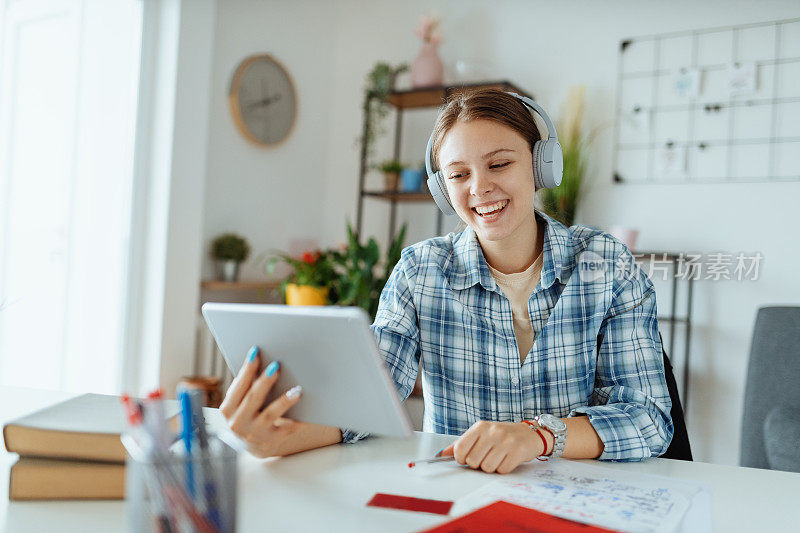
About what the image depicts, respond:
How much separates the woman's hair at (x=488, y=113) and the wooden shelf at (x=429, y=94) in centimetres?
173

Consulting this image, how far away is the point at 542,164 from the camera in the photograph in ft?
4.18

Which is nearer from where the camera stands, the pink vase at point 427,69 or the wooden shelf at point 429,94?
the wooden shelf at point 429,94

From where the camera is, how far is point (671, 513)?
2.30 ft

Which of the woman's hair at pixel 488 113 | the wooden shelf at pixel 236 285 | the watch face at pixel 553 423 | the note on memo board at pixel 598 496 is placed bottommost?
the note on memo board at pixel 598 496

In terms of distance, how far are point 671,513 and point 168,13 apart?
270 centimetres

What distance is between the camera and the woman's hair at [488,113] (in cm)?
124

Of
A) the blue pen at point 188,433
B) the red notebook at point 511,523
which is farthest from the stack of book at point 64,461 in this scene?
the red notebook at point 511,523

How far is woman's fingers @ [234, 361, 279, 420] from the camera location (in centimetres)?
76

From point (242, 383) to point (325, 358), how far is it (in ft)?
0.43

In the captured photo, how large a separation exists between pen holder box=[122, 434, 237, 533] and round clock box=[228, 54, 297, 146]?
2.86 m

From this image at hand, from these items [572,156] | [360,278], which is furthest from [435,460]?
[572,156]

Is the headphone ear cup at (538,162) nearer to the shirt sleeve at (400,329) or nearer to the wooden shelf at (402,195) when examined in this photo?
the shirt sleeve at (400,329)

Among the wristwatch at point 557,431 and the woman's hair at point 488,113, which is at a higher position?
the woman's hair at point 488,113

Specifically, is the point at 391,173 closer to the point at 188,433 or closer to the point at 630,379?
the point at 630,379
